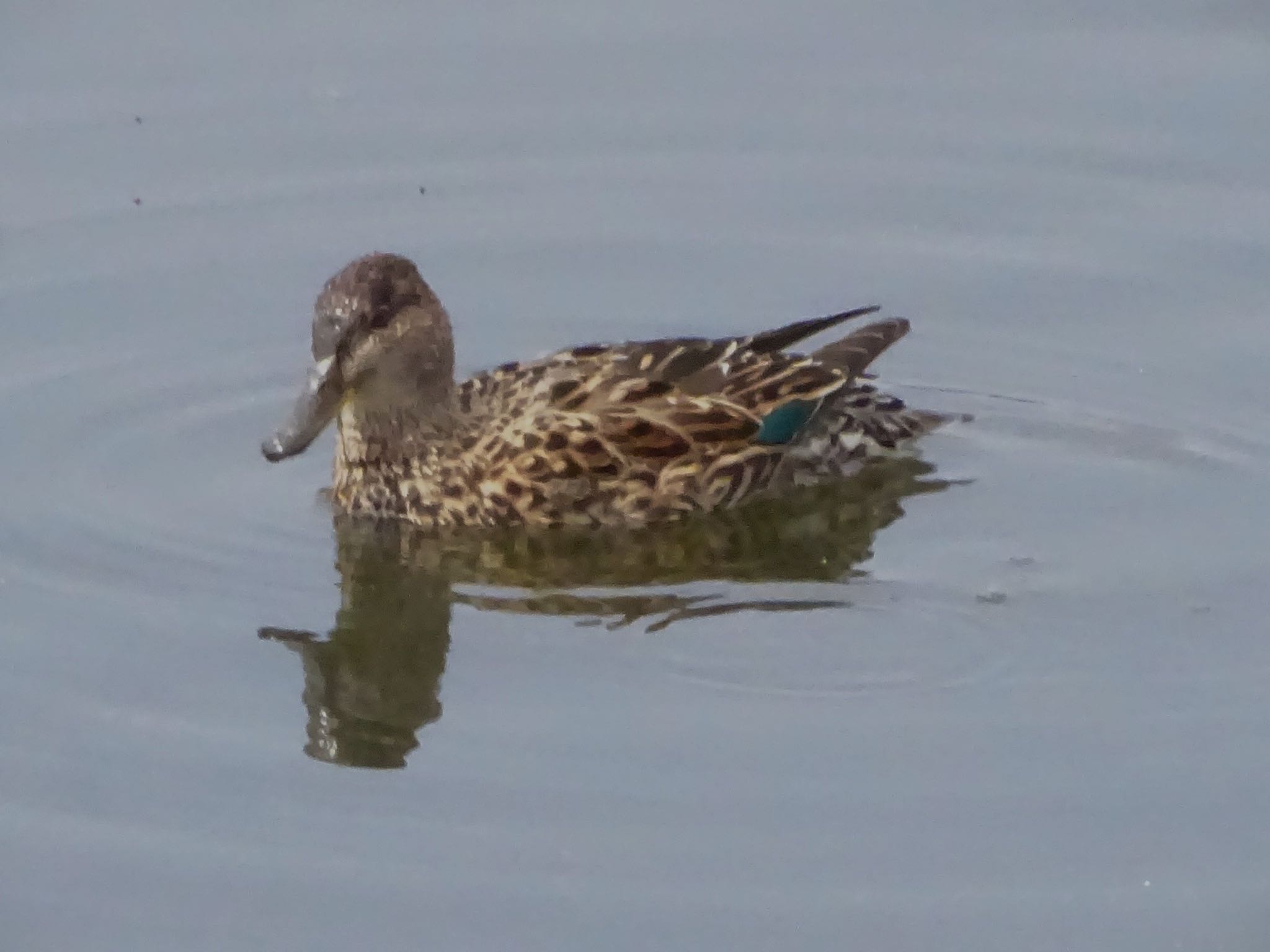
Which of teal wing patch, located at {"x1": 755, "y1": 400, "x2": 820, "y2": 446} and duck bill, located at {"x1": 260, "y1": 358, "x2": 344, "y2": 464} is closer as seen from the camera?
duck bill, located at {"x1": 260, "y1": 358, "x2": 344, "y2": 464}

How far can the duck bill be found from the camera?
32.0 ft

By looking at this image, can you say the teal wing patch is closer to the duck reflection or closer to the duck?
the duck

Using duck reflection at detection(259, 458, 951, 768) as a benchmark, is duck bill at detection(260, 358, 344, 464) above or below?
above

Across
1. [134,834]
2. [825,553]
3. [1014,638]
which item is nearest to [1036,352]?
[825,553]

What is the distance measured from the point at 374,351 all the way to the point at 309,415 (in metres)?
0.37

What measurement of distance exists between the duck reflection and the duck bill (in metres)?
0.46

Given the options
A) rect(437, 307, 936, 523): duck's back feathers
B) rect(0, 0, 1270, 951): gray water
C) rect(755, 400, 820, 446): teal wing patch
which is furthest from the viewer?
rect(755, 400, 820, 446): teal wing patch

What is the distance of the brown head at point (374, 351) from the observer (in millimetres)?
9805

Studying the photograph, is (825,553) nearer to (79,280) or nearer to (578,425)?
(578,425)

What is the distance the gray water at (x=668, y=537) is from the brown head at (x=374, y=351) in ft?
1.52

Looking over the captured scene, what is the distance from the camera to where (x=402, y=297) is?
10062 millimetres

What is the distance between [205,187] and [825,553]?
380 cm

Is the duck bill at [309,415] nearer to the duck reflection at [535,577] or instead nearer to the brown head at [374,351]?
the brown head at [374,351]

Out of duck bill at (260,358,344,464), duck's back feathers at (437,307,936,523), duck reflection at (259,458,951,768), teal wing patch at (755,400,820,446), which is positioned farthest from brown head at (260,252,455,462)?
teal wing patch at (755,400,820,446)
